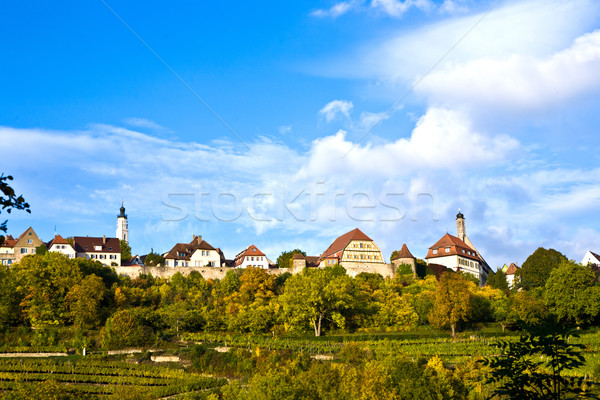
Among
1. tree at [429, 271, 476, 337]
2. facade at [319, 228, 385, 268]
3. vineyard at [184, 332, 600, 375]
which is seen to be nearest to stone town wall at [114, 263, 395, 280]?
facade at [319, 228, 385, 268]

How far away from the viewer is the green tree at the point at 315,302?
198ft

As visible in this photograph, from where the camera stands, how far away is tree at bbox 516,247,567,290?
79750 mm

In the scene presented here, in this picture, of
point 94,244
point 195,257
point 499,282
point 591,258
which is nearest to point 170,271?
point 195,257

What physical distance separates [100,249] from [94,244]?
1503 millimetres

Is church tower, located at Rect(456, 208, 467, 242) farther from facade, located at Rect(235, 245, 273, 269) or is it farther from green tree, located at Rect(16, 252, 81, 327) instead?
green tree, located at Rect(16, 252, 81, 327)

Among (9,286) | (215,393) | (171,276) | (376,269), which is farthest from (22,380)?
(376,269)

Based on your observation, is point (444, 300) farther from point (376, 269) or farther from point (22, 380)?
point (22, 380)

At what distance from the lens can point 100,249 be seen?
83625mm

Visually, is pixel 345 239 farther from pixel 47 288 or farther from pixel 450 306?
pixel 47 288

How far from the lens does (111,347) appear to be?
54375 mm

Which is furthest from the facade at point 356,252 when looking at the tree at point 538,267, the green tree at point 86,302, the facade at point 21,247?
the facade at point 21,247

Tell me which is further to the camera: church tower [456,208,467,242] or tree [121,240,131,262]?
church tower [456,208,467,242]

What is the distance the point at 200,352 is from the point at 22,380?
45.1 ft

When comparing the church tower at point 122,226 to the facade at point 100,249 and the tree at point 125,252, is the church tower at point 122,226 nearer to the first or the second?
the tree at point 125,252
